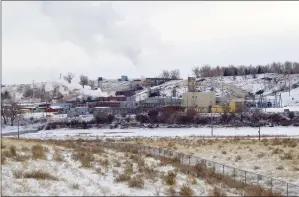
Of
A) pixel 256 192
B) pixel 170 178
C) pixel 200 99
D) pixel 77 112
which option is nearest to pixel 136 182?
pixel 170 178

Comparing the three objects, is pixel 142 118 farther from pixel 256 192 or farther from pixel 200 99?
pixel 256 192

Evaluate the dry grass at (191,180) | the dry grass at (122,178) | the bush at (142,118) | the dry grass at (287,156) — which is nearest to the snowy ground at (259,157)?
the dry grass at (287,156)

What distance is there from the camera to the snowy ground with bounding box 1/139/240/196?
16828 mm

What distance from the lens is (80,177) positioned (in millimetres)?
19562

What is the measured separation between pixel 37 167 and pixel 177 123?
75.5m

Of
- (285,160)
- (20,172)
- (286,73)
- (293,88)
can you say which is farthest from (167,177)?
(286,73)

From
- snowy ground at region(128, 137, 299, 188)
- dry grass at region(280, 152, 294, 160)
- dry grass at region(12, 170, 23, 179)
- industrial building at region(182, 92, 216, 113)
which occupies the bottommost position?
snowy ground at region(128, 137, 299, 188)

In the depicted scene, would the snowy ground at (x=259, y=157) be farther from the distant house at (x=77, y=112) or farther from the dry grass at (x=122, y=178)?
the distant house at (x=77, y=112)

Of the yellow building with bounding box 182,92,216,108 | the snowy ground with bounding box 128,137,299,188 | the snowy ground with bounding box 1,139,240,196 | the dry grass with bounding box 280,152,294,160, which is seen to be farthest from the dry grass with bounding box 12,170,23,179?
the yellow building with bounding box 182,92,216,108

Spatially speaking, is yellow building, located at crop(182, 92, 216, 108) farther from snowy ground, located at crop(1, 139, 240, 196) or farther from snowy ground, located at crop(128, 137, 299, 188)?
snowy ground, located at crop(1, 139, 240, 196)

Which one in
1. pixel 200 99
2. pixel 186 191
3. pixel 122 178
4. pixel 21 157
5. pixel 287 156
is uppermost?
pixel 200 99

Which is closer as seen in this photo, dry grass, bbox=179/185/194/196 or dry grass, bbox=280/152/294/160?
dry grass, bbox=179/185/194/196

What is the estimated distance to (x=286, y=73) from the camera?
648ft

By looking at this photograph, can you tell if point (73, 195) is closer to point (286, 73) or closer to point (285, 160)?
point (285, 160)
